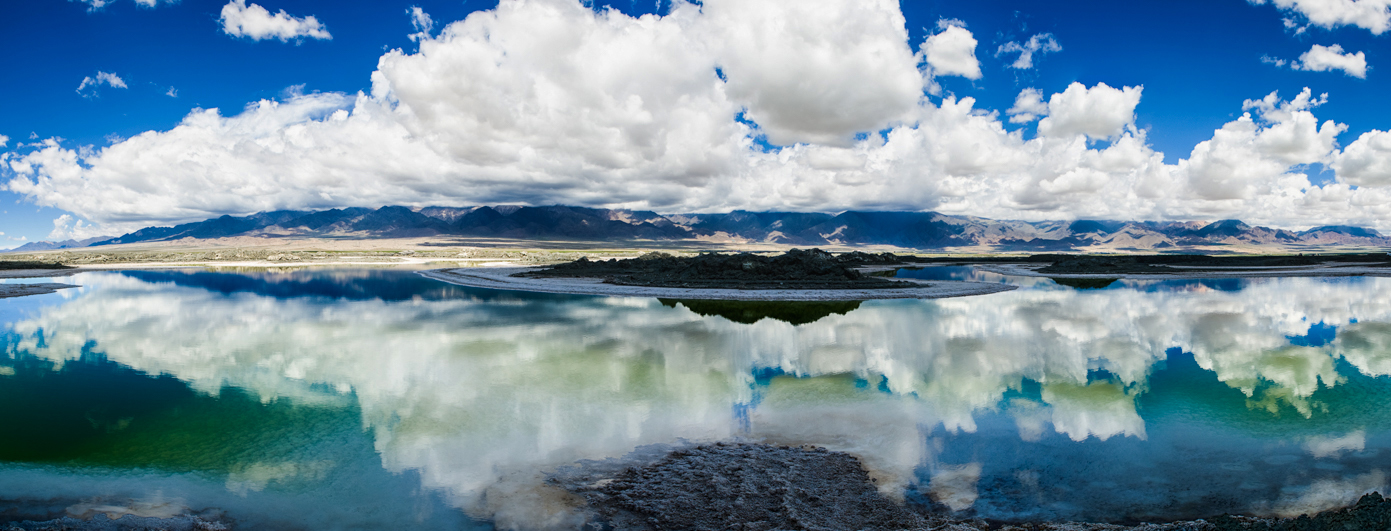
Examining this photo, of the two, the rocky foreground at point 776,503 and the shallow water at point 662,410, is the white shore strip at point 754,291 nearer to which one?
the shallow water at point 662,410

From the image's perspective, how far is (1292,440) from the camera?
10.6 meters

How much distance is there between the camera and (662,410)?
1257cm

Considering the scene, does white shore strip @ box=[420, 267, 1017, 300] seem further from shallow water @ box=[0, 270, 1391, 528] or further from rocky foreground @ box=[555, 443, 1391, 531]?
rocky foreground @ box=[555, 443, 1391, 531]

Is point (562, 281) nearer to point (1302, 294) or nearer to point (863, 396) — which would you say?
point (863, 396)

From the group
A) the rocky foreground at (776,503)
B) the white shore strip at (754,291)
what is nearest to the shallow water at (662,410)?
the rocky foreground at (776,503)

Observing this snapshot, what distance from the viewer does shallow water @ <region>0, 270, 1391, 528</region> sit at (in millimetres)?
8477

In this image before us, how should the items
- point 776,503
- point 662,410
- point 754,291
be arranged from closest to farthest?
point 776,503, point 662,410, point 754,291

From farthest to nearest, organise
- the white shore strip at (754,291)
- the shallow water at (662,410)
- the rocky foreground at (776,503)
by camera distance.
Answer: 1. the white shore strip at (754,291)
2. the shallow water at (662,410)
3. the rocky foreground at (776,503)

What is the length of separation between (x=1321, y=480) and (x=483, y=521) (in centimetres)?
1152

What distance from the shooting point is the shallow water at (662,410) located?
8477 mm

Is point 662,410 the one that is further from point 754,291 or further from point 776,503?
point 754,291

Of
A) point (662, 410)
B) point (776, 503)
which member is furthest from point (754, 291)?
point (776, 503)

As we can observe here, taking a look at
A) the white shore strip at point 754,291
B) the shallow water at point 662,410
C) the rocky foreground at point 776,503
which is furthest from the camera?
the white shore strip at point 754,291

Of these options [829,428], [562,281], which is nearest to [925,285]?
[562,281]
